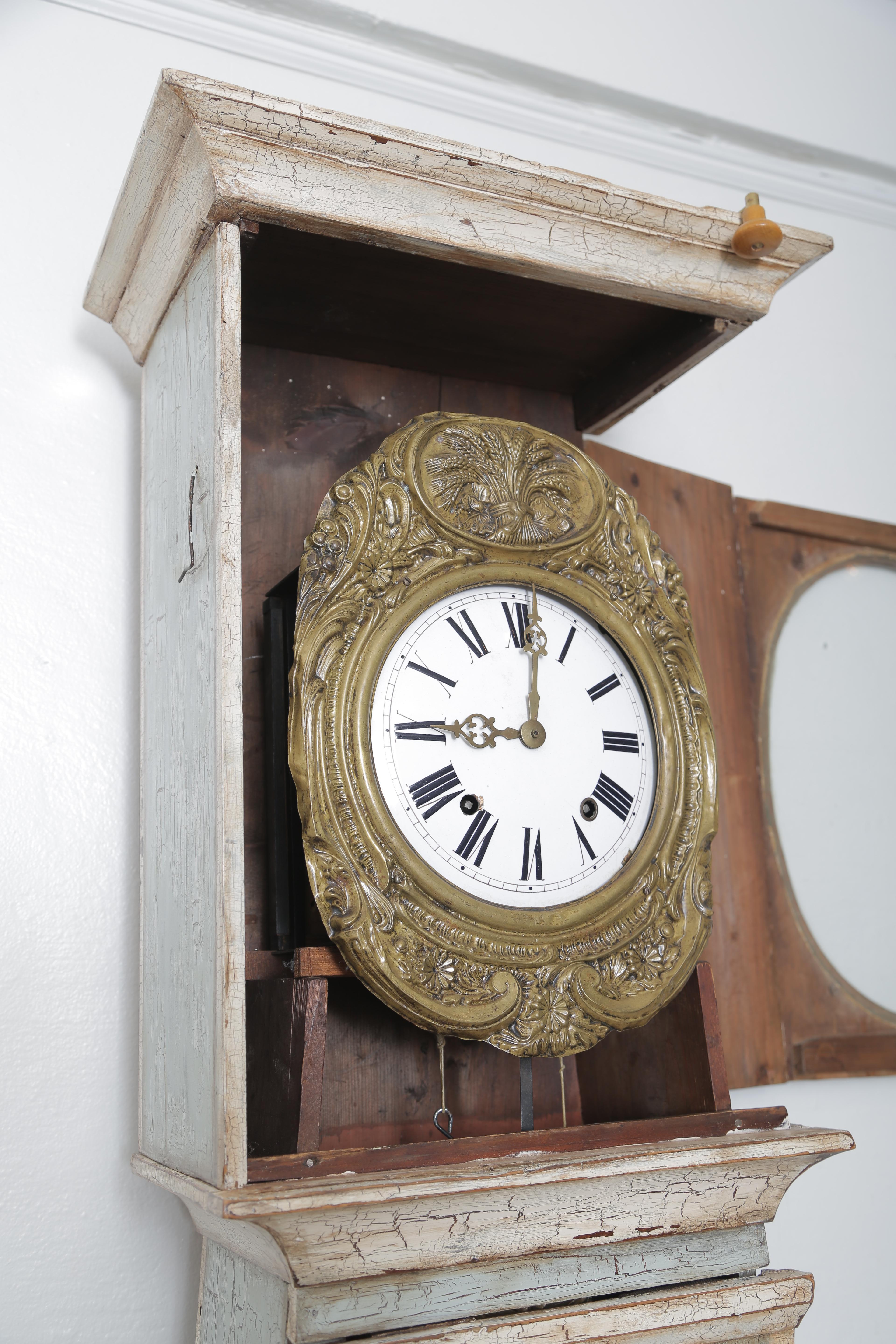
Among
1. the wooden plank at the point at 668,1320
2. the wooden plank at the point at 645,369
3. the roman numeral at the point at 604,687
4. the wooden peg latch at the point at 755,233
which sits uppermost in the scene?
the wooden peg latch at the point at 755,233

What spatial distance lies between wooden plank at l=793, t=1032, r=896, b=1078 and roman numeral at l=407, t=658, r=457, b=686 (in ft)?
2.43

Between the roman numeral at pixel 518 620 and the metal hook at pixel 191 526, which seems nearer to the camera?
the metal hook at pixel 191 526

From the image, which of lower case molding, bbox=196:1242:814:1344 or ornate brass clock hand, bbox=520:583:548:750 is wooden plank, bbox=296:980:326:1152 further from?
ornate brass clock hand, bbox=520:583:548:750

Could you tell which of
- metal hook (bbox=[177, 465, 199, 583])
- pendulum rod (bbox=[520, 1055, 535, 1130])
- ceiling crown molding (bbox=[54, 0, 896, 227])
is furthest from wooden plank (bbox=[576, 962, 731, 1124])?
ceiling crown molding (bbox=[54, 0, 896, 227])

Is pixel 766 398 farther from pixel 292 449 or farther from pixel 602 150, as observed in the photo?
pixel 292 449

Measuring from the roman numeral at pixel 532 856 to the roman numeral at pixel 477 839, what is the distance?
34mm

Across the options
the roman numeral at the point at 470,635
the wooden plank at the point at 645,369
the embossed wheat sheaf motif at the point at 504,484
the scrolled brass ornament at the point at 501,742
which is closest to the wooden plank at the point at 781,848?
the wooden plank at the point at 645,369

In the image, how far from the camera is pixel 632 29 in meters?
1.77

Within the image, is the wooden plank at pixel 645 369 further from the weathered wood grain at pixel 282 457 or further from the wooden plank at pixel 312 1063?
the wooden plank at pixel 312 1063

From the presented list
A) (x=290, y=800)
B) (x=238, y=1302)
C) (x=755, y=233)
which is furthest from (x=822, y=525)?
(x=238, y=1302)

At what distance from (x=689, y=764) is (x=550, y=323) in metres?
0.51

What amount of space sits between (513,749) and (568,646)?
13 cm

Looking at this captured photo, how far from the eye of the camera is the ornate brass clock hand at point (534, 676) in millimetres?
1148

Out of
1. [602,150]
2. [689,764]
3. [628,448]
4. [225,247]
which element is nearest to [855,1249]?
[689,764]
